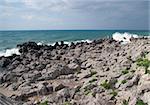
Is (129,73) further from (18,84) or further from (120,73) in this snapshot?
(18,84)

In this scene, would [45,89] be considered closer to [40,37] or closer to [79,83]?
[79,83]

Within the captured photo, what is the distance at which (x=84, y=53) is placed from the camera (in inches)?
1529

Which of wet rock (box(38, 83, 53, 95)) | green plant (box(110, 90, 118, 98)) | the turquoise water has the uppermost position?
green plant (box(110, 90, 118, 98))

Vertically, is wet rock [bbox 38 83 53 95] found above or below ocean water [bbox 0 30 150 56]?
above

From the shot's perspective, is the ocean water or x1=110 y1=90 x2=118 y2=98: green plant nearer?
x1=110 y1=90 x2=118 y2=98: green plant

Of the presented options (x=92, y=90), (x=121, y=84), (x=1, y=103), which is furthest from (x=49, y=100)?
(x=1, y=103)

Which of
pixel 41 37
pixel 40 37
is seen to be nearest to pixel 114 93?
pixel 41 37

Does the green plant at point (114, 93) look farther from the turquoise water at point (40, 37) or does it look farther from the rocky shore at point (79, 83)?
the turquoise water at point (40, 37)

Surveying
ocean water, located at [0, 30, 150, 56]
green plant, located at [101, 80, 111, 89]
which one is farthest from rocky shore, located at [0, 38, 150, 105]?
ocean water, located at [0, 30, 150, 56]

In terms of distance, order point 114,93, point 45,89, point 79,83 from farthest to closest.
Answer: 1. point 79,83
2. point 45,89
3. point 114,93

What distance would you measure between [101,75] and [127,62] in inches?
104

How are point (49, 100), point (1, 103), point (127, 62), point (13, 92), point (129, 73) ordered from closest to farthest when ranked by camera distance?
point (1, 103) < point (49, 100) < point (129, 73) < point (13, 92) < point (127, 62)

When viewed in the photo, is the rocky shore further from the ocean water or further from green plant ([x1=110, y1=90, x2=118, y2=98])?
the ocean water

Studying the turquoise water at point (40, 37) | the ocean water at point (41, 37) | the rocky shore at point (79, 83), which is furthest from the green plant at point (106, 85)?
the turquoise water at point (40, 37)
